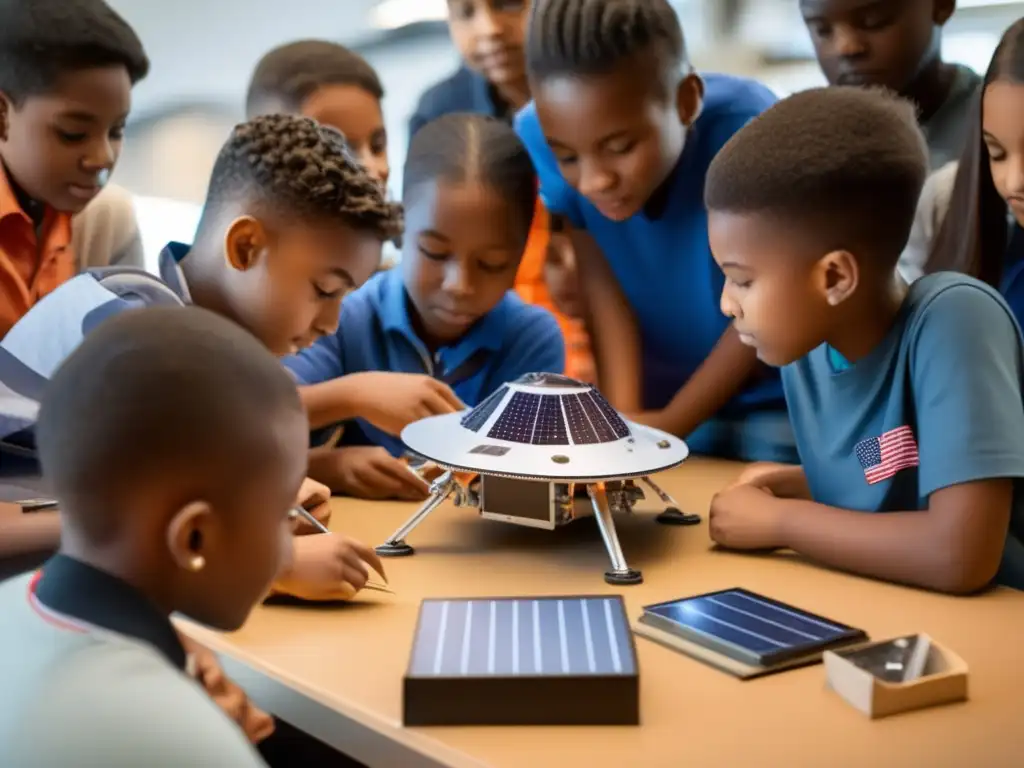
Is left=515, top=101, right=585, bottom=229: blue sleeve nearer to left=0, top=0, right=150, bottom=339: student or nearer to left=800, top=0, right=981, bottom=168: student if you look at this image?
left=800, top=0, right=981, bottom=168: student

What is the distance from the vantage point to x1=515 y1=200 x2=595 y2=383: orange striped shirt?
172 cm

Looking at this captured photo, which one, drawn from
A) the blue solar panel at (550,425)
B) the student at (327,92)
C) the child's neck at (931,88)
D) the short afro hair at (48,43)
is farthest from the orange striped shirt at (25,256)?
the child's neck at (931,88)

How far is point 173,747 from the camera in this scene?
0.52 meters

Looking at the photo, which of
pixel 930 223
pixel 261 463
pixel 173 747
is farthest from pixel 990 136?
pixel 173 747

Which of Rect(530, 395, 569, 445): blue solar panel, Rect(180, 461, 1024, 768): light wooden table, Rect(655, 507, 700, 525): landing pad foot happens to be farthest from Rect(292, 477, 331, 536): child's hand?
Rect(655, 507, 700, 525): landing pad foot

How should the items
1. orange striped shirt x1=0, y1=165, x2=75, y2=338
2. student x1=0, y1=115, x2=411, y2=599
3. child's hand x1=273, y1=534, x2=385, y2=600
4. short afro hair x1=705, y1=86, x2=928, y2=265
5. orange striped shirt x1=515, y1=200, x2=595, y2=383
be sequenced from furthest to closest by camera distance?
orange striped shirt x1=515, y1=200, x2=595, y2=383, orange striped shirt x1=0, y1=165, x2=75, y2=338, student x1=0, y1=115, x2=411, y2=599, short afro hair x1=705, y1=86, x2=928, y2=265, child's hand x1=273, y1=534, x2=385, y2=600

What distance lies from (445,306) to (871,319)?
2.00ft

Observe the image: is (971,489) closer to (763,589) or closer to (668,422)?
(763,589)

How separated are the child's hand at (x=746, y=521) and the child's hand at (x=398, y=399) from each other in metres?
0.38

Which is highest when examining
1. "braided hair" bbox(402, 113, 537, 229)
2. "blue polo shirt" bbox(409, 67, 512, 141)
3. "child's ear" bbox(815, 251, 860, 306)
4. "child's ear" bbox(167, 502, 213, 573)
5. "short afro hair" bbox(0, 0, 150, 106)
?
"short afro hair" bbox(0, 0, 150, 106)

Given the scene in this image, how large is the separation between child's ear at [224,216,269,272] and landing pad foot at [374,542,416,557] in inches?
15.0

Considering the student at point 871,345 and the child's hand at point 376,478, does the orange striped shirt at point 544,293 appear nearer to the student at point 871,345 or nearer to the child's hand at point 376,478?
the child's hand at point 376,478

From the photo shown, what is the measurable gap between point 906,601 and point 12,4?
1378mm

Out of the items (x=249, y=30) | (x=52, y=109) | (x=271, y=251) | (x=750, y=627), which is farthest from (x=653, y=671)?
(x=249, y=30)
